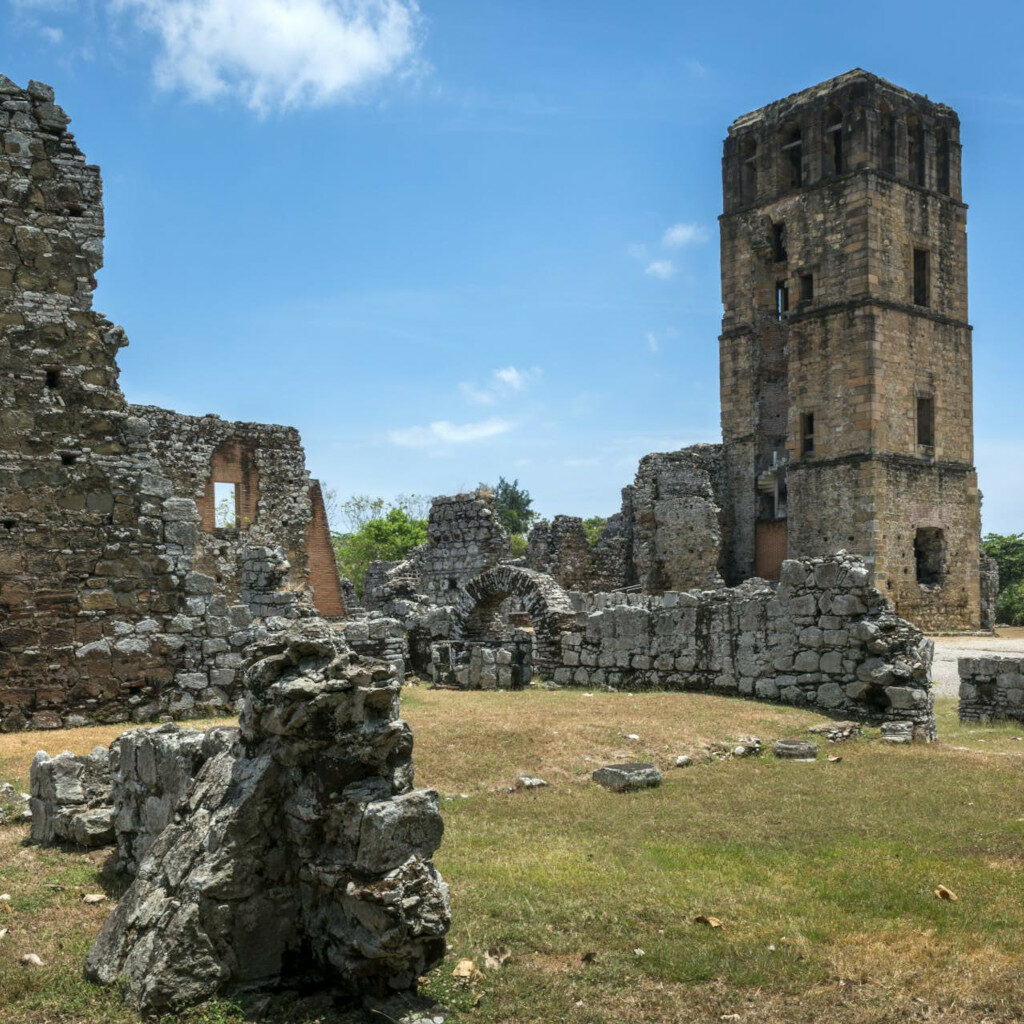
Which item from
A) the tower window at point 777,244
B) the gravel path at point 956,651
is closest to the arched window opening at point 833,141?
the tower window at point 777,244

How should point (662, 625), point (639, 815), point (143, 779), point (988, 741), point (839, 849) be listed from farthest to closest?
point (662, 625) → point (988, 741) → point (639, 815) → point (839, 849) → point (143, 779)

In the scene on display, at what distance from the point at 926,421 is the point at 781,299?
6757 mm

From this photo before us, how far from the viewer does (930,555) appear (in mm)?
33875

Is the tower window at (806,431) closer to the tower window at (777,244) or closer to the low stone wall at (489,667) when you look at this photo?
the tower window at (777,244)

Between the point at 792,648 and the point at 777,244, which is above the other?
the point at 777,244

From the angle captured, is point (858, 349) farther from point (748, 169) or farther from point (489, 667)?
point (489, 667)

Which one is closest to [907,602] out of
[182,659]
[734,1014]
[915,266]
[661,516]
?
[661,516]

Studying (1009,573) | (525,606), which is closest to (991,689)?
(525,606)

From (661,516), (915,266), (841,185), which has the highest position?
(841,185)

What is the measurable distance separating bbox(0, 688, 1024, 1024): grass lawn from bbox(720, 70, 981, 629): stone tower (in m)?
24.1

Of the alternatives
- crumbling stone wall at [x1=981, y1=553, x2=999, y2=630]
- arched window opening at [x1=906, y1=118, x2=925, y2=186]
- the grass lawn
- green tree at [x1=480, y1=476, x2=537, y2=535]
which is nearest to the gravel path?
crumbling stone wall at [x1=981, y1=553, x2=999, y2=630]

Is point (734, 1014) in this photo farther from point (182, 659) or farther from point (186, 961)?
point (182, 659)

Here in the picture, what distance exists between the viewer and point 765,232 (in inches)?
1426

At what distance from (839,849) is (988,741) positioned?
639cm
